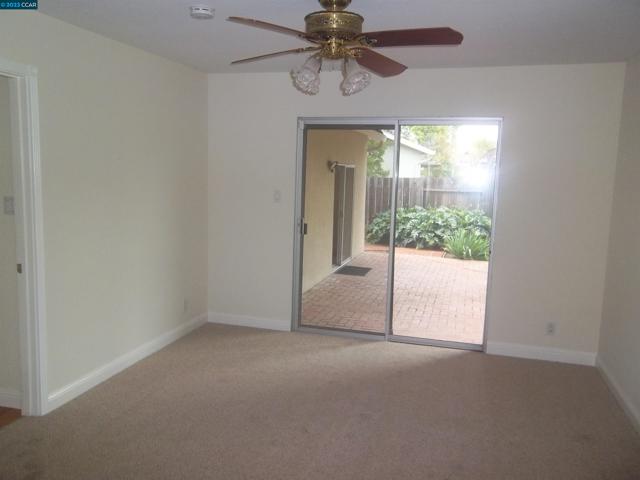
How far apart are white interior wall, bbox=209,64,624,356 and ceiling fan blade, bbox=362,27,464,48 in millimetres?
2166

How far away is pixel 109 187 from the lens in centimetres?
357

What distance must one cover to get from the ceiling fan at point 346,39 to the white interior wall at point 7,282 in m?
1.81

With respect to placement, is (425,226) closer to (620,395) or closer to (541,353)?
(541,353)

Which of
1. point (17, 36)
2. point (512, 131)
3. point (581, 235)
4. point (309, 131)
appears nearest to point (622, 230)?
point (581, 235)

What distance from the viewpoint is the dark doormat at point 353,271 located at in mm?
5417

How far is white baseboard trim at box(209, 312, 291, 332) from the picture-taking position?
4930mm

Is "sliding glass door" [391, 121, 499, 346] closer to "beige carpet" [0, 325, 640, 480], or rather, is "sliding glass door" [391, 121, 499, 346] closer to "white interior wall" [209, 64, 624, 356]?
"white interior wall" [209, 64, 624, 356]

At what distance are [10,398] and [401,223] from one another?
332 centimetres

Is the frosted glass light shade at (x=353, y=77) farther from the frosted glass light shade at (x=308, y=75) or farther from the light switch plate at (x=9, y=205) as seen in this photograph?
the light switch plate at (x=9, y=205)

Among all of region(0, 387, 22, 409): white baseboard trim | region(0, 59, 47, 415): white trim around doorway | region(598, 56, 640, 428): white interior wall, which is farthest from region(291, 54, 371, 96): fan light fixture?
region(0, 387, 22, 409): white baseboard trim

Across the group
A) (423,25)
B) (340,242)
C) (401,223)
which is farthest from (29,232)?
(340,242)

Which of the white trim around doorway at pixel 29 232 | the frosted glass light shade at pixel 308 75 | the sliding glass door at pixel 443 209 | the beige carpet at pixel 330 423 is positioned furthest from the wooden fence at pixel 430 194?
the white trim around doorway at pixel 29 232

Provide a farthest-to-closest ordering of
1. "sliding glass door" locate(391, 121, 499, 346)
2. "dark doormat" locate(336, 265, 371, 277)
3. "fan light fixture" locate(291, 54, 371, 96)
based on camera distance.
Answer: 1. "dark doormat" locate(336, 265, 371, 277)
2. "sliding glass door" locate(391, 121, 499, 346)
3. "fan light fixture" locate(291, 54, 371, 96)

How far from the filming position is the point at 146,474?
2555 millimetres
